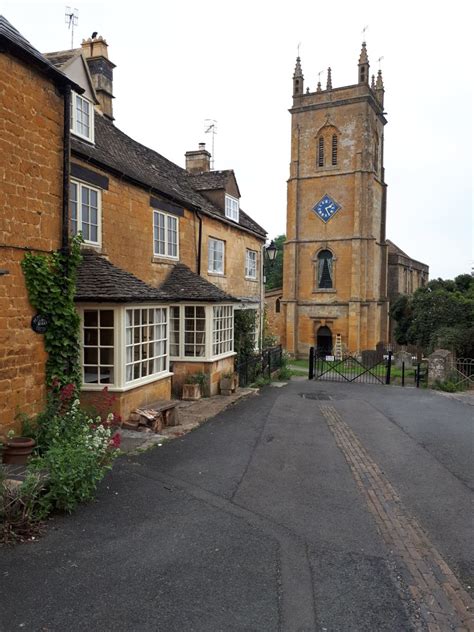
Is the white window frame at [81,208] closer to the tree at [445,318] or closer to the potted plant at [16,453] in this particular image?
the potted plant at [16,453]

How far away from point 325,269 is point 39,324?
34.5 m

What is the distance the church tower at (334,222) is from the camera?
38656 millimetres

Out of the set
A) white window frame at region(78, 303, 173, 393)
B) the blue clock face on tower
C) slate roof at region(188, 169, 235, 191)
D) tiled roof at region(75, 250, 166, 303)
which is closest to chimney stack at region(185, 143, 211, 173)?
slate roof at region(188, 169, 235, 191)

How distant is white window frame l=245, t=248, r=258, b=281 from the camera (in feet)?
72.6

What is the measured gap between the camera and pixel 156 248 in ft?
47.2

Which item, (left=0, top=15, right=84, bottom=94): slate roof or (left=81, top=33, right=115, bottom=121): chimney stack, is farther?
(left=81, top=33, right=115, bottom=121): chimney stack

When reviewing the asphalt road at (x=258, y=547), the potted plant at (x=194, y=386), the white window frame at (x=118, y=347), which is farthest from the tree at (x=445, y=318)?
the white window frame at (x=118, y=347)

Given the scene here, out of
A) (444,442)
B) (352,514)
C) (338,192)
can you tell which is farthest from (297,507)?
(338,192)

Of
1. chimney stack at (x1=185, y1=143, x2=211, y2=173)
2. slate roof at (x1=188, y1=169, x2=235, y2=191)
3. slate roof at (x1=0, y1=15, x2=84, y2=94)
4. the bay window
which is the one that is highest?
chimney stack at (x1=185, y1=143, x2=211, y2=173)

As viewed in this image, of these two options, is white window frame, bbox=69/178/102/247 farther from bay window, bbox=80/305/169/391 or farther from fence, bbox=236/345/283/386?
fence, bbox=236/345/283/386

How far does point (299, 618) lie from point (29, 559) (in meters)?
2.75

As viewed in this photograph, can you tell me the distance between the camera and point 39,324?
26.8ft

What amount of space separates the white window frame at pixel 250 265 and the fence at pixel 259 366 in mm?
3753

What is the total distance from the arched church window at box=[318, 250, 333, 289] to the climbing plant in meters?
33.3
